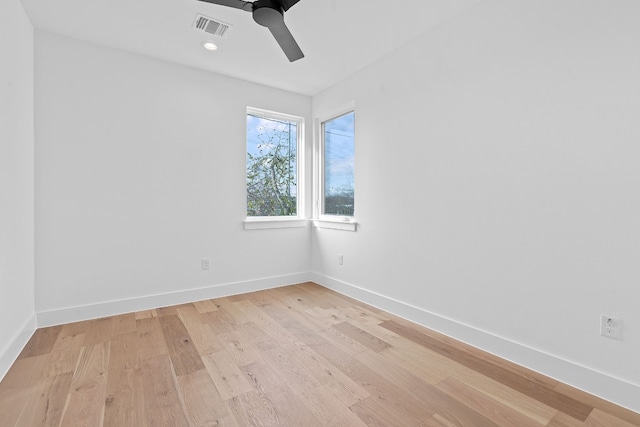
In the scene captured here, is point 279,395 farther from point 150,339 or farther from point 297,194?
point 297,194

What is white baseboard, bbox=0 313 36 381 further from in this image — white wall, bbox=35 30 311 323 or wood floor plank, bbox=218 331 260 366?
wood floor plank, bbox=218 331 260 366

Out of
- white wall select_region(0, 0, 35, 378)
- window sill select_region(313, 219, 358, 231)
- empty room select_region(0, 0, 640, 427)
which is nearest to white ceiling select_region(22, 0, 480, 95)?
empty room select_region(0, 0, 640, 427)

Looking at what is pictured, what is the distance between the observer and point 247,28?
2.46 meters

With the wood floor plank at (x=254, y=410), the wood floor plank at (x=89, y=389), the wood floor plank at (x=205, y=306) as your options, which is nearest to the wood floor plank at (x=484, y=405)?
the wood floor plank at (x=254, y=410)

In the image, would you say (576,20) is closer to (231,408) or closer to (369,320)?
(369,320)

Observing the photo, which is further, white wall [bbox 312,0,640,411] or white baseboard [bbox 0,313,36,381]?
white baseboard [bbox 0,313,36,381]

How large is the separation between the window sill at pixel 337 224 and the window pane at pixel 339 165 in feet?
0.46

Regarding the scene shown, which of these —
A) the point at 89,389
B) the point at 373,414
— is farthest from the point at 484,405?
the point at 89,389

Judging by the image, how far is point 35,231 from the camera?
249cm

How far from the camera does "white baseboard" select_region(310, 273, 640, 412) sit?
1585 millimetres

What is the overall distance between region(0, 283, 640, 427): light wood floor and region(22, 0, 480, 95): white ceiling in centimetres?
239

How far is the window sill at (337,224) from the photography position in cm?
333

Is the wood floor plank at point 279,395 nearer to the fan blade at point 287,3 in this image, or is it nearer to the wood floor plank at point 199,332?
the wood floor plank at point 199,332

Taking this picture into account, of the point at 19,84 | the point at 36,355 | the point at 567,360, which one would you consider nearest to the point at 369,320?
the point at 567,360
